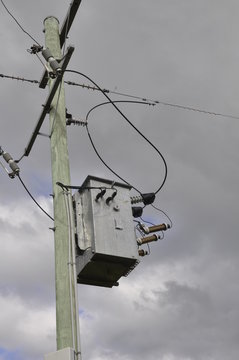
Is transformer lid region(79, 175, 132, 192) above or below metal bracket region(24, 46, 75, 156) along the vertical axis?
below

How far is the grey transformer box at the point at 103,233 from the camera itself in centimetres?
564

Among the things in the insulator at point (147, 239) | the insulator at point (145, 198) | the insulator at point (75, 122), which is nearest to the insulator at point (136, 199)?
the insulator at point (145, 198)

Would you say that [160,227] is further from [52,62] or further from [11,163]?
[52,62]

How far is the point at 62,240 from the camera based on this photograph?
18.5 feet

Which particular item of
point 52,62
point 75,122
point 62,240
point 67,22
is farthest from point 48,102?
point 62,240

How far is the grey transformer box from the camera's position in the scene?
5.64 m

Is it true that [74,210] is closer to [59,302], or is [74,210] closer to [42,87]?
[59,302]

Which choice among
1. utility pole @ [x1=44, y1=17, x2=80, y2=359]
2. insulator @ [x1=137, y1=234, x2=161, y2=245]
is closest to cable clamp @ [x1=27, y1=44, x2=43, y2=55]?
utility pole @ [x1=44, y1=17, x2=80, y2=359]

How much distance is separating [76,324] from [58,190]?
4.75 feet

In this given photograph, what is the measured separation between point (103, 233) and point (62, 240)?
1.33 ft

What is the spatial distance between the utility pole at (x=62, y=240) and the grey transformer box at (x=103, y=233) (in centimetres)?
17

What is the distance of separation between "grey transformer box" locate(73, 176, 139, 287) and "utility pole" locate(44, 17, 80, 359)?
0.55 feet

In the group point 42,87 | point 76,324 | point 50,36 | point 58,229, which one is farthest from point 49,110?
point 76,324

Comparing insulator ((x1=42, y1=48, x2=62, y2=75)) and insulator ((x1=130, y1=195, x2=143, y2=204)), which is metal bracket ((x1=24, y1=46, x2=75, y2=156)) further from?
insulator ((x1=130, y1=195, x2=143, y2=204))
